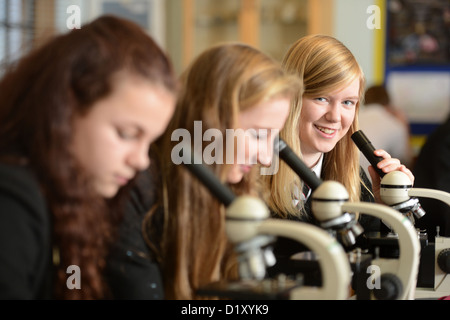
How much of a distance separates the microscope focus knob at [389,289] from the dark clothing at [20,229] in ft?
1.95

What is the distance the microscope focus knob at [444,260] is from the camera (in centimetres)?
154

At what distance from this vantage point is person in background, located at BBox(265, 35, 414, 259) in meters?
1.73

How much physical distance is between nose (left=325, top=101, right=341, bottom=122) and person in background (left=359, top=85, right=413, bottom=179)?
7.31 ft

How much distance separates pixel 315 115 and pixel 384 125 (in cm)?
244

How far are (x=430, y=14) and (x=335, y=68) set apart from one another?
3.14 metres

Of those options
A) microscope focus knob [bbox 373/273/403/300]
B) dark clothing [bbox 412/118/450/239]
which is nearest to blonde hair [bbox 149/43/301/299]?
microscope focus knob [bbox 373/273/403/300]

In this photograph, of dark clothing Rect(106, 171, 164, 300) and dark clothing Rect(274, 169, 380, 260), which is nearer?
dark clothing Rect(106, 171, 164, 300)

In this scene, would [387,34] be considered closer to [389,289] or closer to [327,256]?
[389,289]

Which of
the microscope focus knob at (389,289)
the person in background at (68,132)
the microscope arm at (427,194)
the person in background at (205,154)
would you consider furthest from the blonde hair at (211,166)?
the microscope arm at (427,194)

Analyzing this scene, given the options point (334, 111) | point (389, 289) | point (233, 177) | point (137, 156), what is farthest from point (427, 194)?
point (137, 156)

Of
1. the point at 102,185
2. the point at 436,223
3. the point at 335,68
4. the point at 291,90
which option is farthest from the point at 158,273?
the point at 436,223

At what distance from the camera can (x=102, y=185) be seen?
1.01m

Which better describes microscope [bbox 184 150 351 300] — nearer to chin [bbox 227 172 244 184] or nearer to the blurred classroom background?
chin [bbox 227 172 244 184]

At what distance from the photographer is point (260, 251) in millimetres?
932
